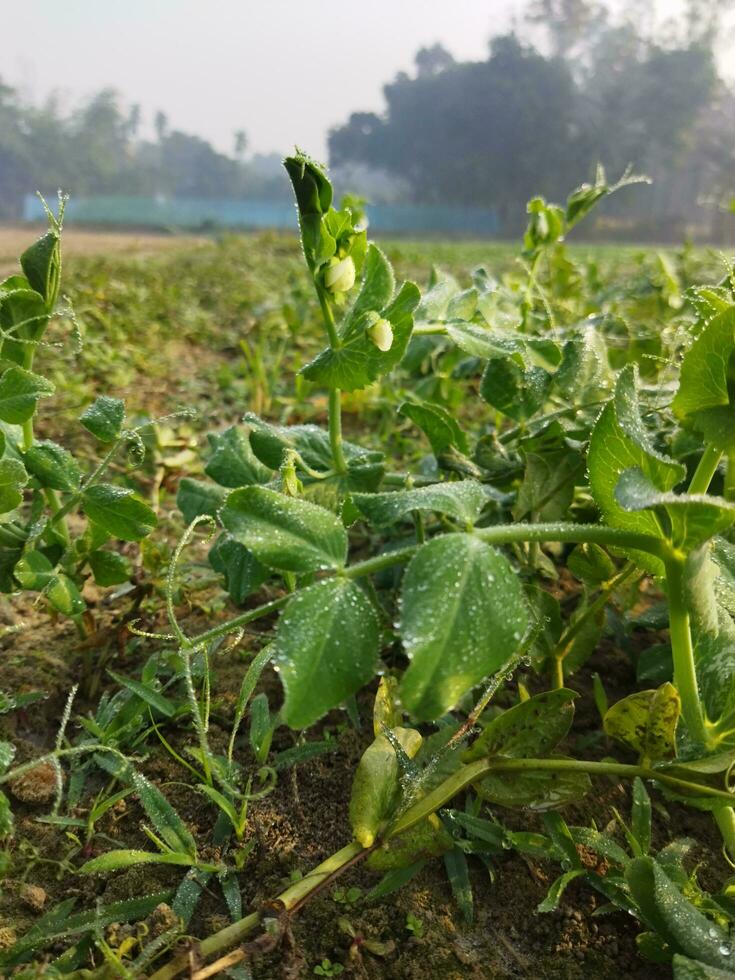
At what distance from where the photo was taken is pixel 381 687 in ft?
3.07

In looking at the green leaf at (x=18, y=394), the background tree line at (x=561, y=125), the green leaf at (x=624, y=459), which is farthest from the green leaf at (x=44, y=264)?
the background tree line at (x=561, y=125)

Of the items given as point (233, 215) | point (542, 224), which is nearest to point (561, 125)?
point (233, 215)

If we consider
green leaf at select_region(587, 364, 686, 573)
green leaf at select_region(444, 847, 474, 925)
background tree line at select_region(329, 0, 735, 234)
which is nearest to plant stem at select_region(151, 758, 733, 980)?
green leaf at select_region(444, 847, 474, 925)

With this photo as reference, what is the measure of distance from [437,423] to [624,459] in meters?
0.40

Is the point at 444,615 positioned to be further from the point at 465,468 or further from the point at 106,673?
the point at 106,673

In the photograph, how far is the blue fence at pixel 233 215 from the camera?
25.2 meters

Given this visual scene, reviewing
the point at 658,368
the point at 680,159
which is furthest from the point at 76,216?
the point at 658,368

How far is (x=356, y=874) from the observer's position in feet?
2.84

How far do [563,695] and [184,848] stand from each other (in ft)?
1.46

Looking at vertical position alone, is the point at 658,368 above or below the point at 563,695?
above

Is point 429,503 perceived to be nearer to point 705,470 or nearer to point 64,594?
point 705,470

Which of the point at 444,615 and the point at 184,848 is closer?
the point at 444,615

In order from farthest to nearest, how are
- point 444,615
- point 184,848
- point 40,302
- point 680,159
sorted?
point 680,159 → point 40,302 → point 184,848 → point 444,615

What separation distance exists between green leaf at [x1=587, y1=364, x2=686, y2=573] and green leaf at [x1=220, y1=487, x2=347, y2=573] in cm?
24
